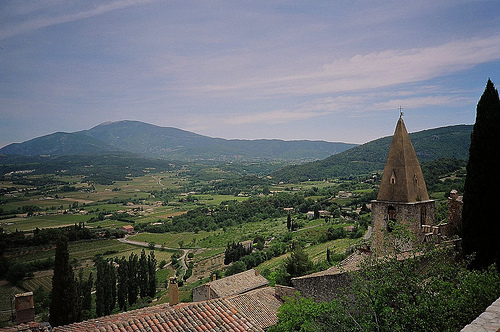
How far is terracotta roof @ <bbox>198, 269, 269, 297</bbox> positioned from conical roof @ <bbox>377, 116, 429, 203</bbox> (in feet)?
49.4

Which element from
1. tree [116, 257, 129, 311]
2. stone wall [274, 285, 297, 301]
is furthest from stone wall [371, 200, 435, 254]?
tree [116, 257, 129, 311]

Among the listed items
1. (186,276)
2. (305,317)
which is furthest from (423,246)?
(186,276)

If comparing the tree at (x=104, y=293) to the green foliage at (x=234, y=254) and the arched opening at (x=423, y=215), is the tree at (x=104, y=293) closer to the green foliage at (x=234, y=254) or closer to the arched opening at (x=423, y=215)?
the green foliage at (x=234, y=254)

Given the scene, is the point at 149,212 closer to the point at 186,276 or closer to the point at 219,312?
the point at 186,276

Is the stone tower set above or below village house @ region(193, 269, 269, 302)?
above

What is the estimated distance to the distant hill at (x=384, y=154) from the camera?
129625 millimetres

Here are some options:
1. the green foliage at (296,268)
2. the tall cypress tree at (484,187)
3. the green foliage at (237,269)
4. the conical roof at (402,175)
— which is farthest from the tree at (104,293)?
the tall cypress tree at (484,187)

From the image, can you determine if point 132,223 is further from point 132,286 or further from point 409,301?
point 409,301

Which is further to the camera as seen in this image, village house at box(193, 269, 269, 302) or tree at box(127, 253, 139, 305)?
tree at box(127, 253, 139, 305)

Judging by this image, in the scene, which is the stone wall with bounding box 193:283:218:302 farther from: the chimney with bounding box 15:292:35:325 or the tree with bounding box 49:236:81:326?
the chimney with bounding box 15:292:35:325

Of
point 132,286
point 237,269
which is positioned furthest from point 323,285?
point 237,269

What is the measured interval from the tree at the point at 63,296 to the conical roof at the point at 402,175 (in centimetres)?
2390

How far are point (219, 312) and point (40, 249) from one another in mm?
63574

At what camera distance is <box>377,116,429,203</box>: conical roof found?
614 inches
